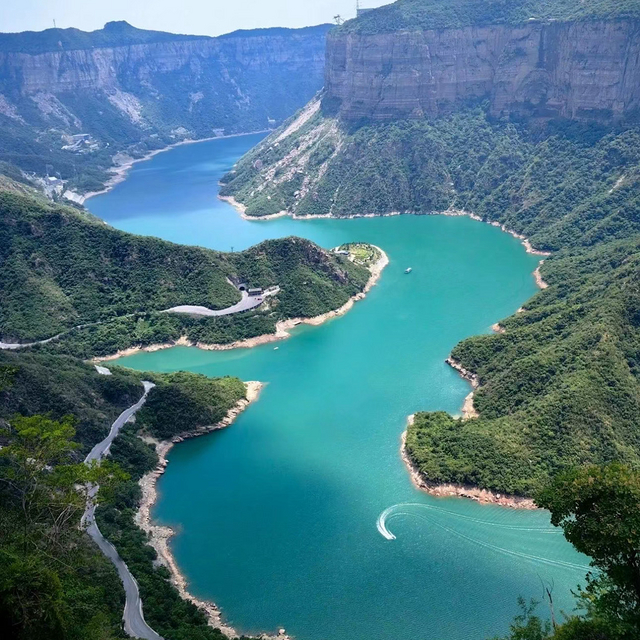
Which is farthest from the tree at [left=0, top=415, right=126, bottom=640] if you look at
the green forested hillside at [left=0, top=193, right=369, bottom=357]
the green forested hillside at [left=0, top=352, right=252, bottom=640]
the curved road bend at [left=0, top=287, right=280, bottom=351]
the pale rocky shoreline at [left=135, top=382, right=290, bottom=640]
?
the curved road bend at [left=0, top=287, right=280, bottom=351]

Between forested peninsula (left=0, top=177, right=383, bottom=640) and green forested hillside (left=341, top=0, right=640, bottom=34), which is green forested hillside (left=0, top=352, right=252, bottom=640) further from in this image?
green forested hillside (left=341, top=0, right=640, bottom=34)

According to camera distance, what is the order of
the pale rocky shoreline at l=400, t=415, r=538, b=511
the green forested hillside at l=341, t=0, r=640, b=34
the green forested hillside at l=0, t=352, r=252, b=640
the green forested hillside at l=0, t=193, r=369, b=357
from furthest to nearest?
the green forested hillside at l=341, t=0, r=640, b=34
the green forested hillside at l=0, t=193, r=369, b=357
the pale rocky shoreline at l=400, t=415, r=538, b=511
the green forested hillside at l=0, t=352, r=252, b=640

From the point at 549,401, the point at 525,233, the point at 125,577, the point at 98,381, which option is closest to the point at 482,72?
the point at 525,233

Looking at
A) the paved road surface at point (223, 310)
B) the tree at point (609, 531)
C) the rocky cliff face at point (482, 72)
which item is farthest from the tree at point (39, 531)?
the rocky cliff face at point (482, 72)

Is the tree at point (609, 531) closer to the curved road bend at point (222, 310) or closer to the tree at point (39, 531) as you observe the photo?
the tree at point (39, 531)

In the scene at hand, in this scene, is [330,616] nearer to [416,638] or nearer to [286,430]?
[416,638]
